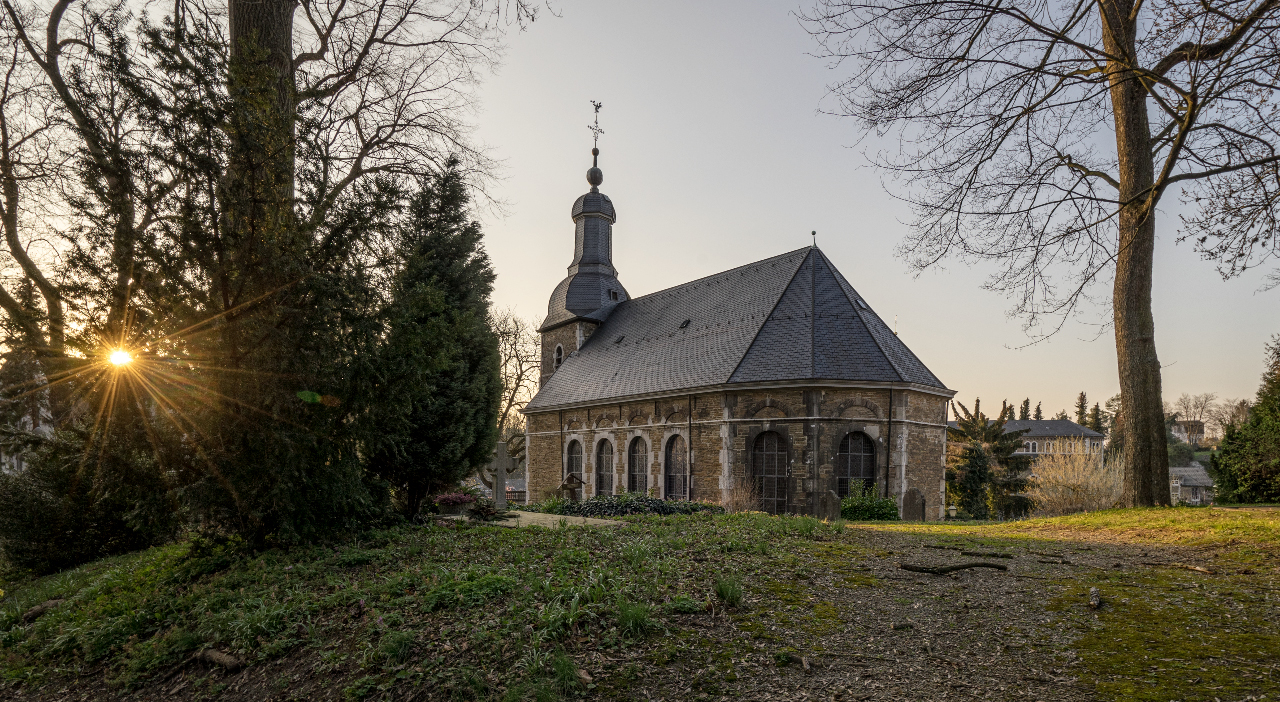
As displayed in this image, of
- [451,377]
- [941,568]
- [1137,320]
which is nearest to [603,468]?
[451,377]

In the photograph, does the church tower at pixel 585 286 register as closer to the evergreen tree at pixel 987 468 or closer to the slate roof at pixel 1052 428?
the evergreen tree at pixel 987 468

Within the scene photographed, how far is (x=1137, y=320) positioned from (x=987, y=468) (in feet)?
62.5

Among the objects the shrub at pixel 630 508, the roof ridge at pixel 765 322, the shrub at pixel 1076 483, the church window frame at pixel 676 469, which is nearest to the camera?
the shrub at pixel 630 508

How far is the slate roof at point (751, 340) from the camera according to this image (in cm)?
1766

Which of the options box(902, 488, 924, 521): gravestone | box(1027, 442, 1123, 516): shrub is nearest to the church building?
box(902, 488, 924, 521): gravestone

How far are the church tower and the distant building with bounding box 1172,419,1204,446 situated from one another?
70.3 meters

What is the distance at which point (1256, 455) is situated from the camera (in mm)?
13047

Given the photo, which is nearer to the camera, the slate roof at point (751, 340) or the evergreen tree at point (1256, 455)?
the evergreen tree at point (1256, 455)

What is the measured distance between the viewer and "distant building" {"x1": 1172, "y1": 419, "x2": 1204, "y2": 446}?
67.5m

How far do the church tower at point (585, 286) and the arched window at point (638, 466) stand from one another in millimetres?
7795

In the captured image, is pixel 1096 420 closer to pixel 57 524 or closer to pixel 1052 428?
pixel 1052 428

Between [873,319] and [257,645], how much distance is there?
18.3 m

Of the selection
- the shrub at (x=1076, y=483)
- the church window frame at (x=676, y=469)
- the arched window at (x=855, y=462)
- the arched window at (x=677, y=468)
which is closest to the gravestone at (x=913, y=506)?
the arched window at (x=855, y=462)

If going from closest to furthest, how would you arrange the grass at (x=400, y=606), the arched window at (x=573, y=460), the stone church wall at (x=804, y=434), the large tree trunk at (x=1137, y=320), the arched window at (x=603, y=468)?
the grass at (x=400, y=606) → the large tree trunk at (x=1137, y=320) → the stone church wall at (x=804, y=434) → the arched window at (x=603, y=468) → the arched window at (x=573, y=460)
